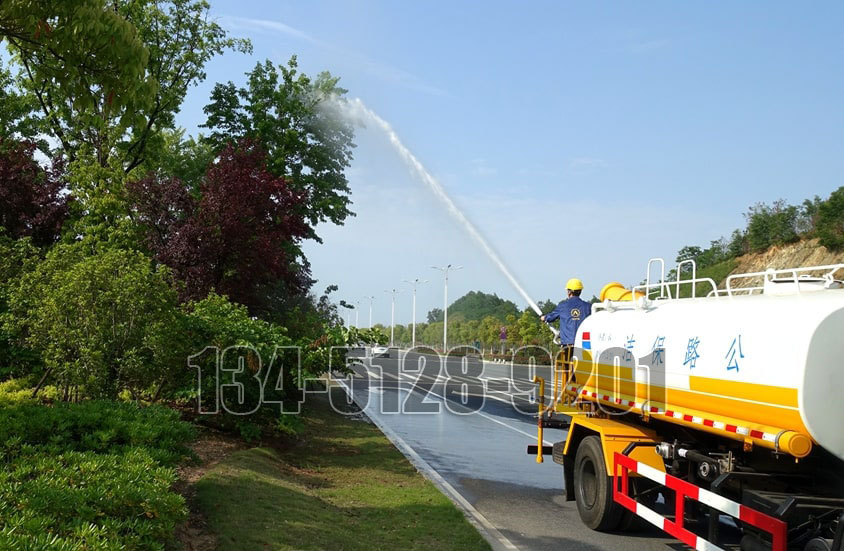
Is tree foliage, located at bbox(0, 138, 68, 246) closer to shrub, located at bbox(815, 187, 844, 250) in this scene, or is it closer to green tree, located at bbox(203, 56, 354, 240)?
green tree, located at bbox(203, 56, 354, 240)

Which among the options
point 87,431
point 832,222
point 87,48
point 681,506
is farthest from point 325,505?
point 832,222

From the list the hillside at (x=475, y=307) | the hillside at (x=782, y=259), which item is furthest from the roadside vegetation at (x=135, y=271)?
the hillside at (x=475, y=307)

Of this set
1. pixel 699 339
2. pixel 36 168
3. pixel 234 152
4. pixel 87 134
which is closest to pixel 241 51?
pixel 87 134

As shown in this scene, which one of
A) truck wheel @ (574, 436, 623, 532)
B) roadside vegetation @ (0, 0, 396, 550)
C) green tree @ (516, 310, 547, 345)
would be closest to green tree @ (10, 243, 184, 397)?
roadside vegetation @ (0, 0, 396, 550)

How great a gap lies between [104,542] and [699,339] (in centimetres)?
538

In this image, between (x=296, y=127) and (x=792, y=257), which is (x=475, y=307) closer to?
(x=792, y=257)

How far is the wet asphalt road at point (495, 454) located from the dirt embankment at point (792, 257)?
17718mm

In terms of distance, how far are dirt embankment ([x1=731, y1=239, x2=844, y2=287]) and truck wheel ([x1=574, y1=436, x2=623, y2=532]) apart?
32662 millimetres

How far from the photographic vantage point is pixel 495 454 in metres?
15.6

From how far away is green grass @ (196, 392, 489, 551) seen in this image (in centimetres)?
789

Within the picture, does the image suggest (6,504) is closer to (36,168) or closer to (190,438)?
(190,438)

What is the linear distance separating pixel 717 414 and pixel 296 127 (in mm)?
21631

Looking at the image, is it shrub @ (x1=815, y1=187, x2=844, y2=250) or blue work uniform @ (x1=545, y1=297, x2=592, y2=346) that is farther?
shrub @ (x1=815, y1=187, x2=844, y2=250)

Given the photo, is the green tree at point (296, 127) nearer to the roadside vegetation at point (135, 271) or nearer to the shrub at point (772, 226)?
the roadside vegetation at point (135, 271)
